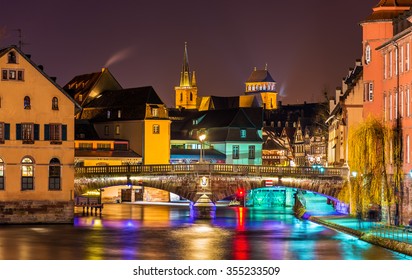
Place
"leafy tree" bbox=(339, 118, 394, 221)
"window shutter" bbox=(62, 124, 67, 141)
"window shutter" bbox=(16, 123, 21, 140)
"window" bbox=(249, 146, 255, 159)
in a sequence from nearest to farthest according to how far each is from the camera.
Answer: "leafy tree" bbox=(339, 118, 394, 221), "window shutter" bbox=(16, 123, 21, 140), "window shutter" bbox=(62, 124, 67, 141), "window" bbox=(249, 146, 255, 159)

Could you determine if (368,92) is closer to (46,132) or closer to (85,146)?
(46,132)

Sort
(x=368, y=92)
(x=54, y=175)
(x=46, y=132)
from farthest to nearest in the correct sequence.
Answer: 1. (x=46, y=132)
2. (x=54, y=175)
3. (x=368, y=92)

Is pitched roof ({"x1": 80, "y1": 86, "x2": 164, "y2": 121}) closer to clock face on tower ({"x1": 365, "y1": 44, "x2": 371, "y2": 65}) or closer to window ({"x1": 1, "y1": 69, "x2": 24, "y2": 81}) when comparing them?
window ({"x1": 1, "y1": 69, "x2": 24, "y2": 81})

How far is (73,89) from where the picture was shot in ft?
561

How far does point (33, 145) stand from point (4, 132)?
7.97ft

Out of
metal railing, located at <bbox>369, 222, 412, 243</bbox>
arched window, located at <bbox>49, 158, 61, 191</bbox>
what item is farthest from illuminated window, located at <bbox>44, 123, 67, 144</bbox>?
metal railing, located at <bbox>369, 222, 412, 243</bbox>

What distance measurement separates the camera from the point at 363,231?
84938 millimetres

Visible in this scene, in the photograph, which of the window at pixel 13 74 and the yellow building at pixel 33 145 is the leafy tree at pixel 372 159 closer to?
the yellow building at pixel 33 145

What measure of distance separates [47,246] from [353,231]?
68.9ft

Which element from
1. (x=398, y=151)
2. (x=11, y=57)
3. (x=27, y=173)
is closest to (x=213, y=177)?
(x=27, y=173)

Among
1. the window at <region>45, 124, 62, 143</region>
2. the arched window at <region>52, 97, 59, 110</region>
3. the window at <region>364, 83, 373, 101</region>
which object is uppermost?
the window at <region>364, 83, 373, 101</region>

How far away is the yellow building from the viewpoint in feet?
315

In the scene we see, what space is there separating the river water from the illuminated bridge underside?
112 inches

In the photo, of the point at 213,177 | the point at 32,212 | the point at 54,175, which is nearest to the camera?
the point at 32,212
